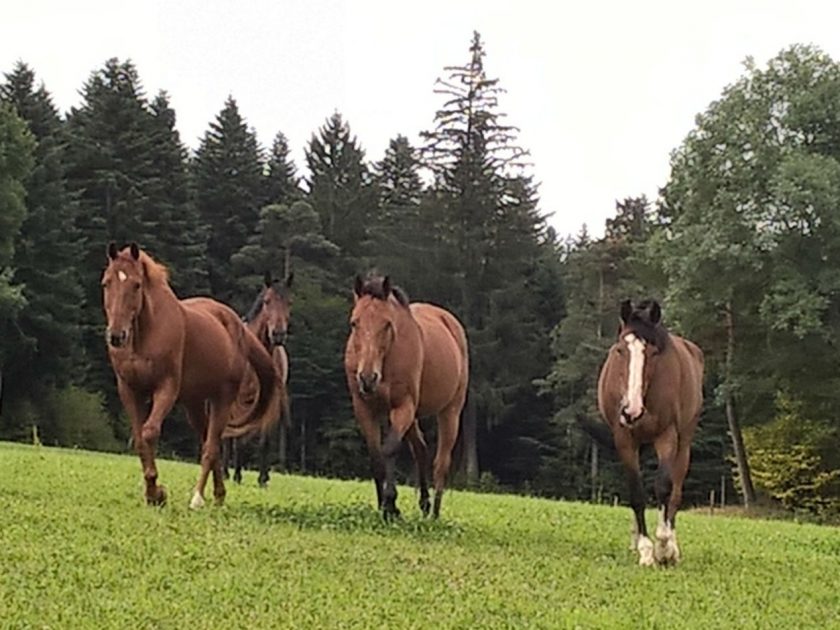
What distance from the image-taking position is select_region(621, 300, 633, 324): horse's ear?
1046 cm

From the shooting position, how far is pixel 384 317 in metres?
11.2

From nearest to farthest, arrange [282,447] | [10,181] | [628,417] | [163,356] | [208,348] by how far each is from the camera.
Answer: [628,417], [163,356], [208,348], [10,181], [282,447]

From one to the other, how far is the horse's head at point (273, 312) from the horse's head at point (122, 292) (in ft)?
22.3

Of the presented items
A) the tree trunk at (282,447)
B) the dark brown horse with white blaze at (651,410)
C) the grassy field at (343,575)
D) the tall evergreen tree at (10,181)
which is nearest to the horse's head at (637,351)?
the dark brown horse with white blaze at (651,410)

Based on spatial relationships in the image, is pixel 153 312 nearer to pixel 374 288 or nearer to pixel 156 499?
pixel 156 499

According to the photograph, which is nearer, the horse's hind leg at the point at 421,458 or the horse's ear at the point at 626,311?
the horse's ear at the point at 626,311

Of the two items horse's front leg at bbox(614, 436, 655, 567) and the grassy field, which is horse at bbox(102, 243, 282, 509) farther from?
horse's front leg at bbox(614, 436, 655, 567)

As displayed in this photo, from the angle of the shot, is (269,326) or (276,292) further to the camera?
(276,292)

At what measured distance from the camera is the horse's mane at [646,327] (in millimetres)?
10461

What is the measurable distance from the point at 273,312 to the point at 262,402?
15.1 ft

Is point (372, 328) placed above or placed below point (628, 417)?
above

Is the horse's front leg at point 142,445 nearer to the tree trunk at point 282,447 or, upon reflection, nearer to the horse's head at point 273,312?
the horse's head at point 273,312

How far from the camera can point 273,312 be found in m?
18.1

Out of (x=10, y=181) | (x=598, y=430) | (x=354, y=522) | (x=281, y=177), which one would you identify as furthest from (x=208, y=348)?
(x=281, y=177)
